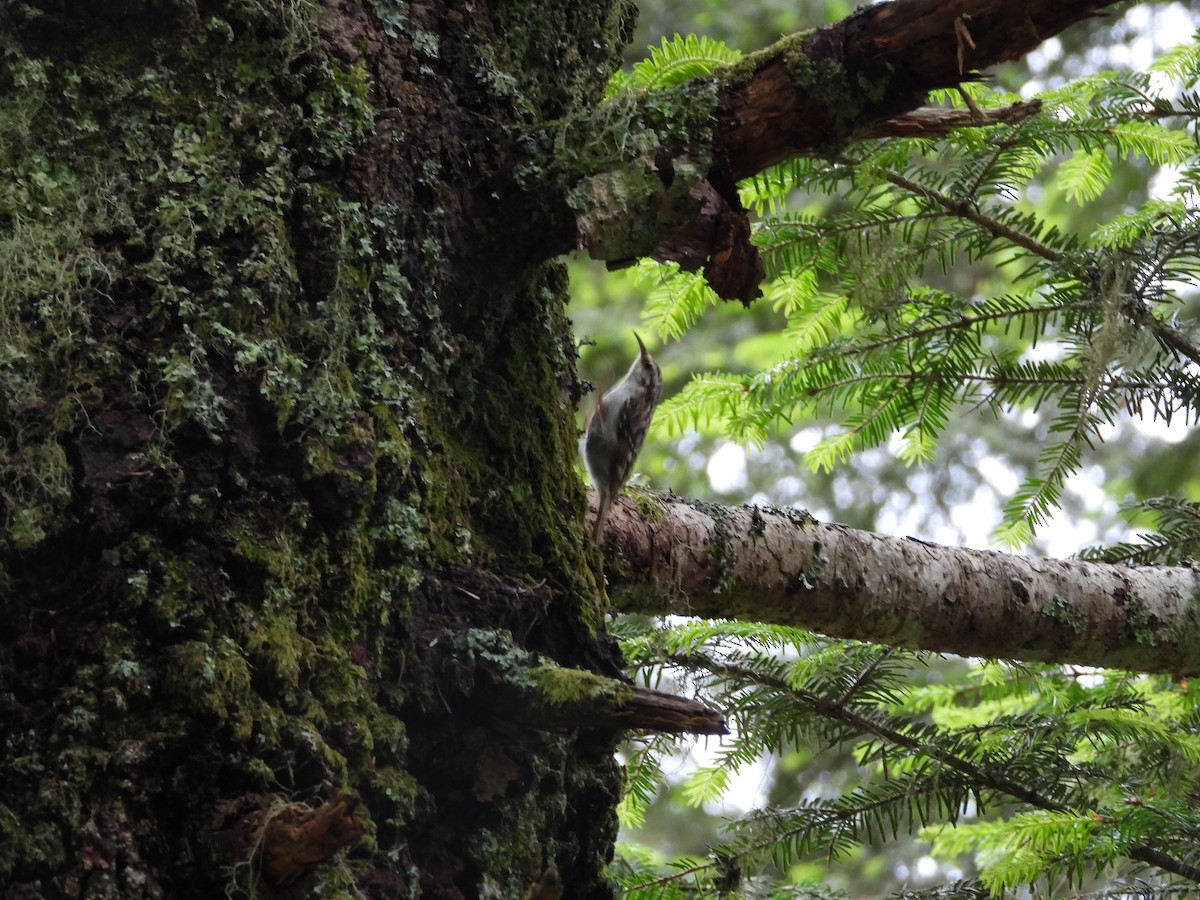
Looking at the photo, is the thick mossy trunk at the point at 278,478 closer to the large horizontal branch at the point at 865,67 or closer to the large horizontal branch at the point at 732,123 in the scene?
the large horizontal branch at the point at 732,123

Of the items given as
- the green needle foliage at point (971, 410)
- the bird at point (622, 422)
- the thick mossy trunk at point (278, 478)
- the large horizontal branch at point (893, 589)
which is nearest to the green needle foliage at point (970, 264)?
the green needle foliage at point (971, 410)

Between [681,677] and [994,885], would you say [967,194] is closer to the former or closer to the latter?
[681,677]

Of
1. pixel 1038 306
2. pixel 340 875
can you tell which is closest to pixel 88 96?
pixel 340 875

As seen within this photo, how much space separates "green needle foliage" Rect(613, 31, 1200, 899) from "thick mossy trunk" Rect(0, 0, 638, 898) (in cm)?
99

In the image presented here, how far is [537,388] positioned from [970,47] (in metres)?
0.99

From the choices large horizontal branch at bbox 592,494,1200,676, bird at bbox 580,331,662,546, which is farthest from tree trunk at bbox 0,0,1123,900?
bird at bbox 580,331,662,546

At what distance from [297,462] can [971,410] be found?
2.31m

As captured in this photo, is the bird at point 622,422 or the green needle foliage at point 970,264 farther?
the bird at point 622,422

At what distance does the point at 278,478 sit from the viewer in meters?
1.64

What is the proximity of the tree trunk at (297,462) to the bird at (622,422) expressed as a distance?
54.0 inches

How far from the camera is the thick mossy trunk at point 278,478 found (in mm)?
1405

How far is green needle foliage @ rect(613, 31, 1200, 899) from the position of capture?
296cm

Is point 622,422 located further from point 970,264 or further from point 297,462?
point 297,462

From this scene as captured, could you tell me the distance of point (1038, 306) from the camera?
10.9 feet
